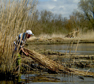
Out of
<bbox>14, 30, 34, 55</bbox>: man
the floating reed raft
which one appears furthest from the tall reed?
the floating reed raft

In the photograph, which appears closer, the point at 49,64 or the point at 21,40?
the point at 21,40

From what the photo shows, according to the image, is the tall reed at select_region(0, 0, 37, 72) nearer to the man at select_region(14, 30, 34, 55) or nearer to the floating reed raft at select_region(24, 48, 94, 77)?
the man at select_region(14, 30, 34, 55)

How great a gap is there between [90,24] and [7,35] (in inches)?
1110

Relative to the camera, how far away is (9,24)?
5582 mm

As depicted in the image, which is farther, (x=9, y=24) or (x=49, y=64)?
(x=49, y=64)

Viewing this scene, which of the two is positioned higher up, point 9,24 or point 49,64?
point 9,24

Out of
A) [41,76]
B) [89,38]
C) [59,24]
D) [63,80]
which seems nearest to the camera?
[63,80]

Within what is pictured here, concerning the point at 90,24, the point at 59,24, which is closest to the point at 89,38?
the point at 90,24

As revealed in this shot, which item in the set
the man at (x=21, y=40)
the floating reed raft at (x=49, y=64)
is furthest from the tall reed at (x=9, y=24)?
the floating reed raft at (x=49, y=64)

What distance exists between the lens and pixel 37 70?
6.79m

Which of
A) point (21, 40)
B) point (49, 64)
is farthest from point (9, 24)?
point (49, 64)

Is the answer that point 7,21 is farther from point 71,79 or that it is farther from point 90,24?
point 90,24

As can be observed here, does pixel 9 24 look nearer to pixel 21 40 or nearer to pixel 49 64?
pixel 21 40

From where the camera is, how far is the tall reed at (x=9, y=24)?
219 inches
